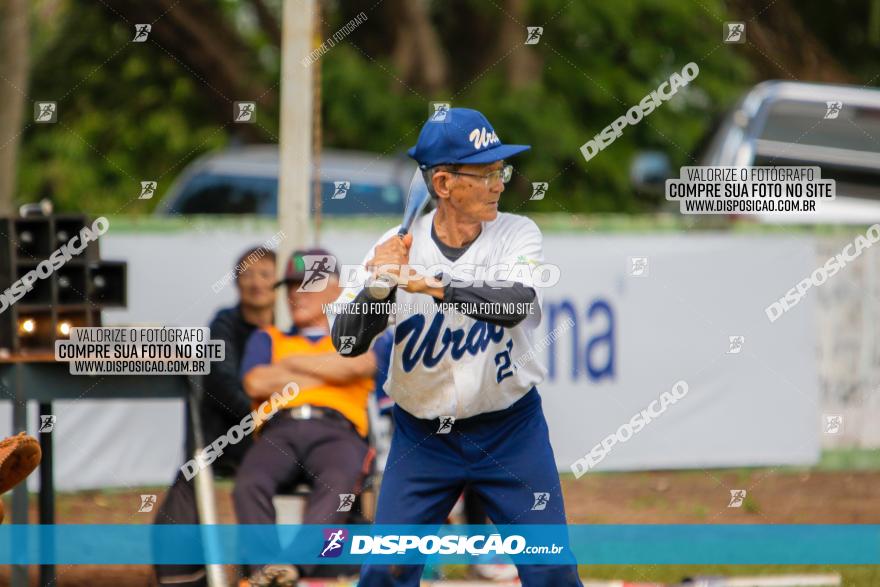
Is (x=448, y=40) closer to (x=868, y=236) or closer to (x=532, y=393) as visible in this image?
(x=868, y=236)

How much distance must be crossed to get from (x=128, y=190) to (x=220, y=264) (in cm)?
997

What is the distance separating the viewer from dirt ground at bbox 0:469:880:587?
8758 mm

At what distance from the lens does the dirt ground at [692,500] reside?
8.76 metres

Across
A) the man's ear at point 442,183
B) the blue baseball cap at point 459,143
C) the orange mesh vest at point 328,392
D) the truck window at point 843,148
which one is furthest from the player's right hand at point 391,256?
the truck window at point 843,148

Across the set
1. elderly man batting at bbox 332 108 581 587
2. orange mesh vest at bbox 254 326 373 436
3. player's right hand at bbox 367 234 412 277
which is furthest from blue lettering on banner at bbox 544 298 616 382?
player's right hand at bbox 367 234 412 277

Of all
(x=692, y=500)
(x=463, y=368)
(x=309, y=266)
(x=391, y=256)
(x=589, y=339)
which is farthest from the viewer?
(x=589, y=339)

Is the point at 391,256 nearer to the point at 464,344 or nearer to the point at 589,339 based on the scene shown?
the point at 464,344

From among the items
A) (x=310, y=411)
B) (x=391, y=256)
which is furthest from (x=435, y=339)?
(x=310, y=411)

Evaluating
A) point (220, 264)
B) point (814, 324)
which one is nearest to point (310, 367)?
point (220, 264)

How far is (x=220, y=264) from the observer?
9695 mm

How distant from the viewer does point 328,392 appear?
22.5 ft

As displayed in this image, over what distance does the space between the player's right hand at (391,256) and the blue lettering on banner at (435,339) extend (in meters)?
0.27

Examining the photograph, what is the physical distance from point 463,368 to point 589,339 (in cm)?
508

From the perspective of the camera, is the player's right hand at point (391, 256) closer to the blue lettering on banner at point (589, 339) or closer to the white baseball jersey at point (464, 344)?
the white baseball jersey at point (464, 344)
